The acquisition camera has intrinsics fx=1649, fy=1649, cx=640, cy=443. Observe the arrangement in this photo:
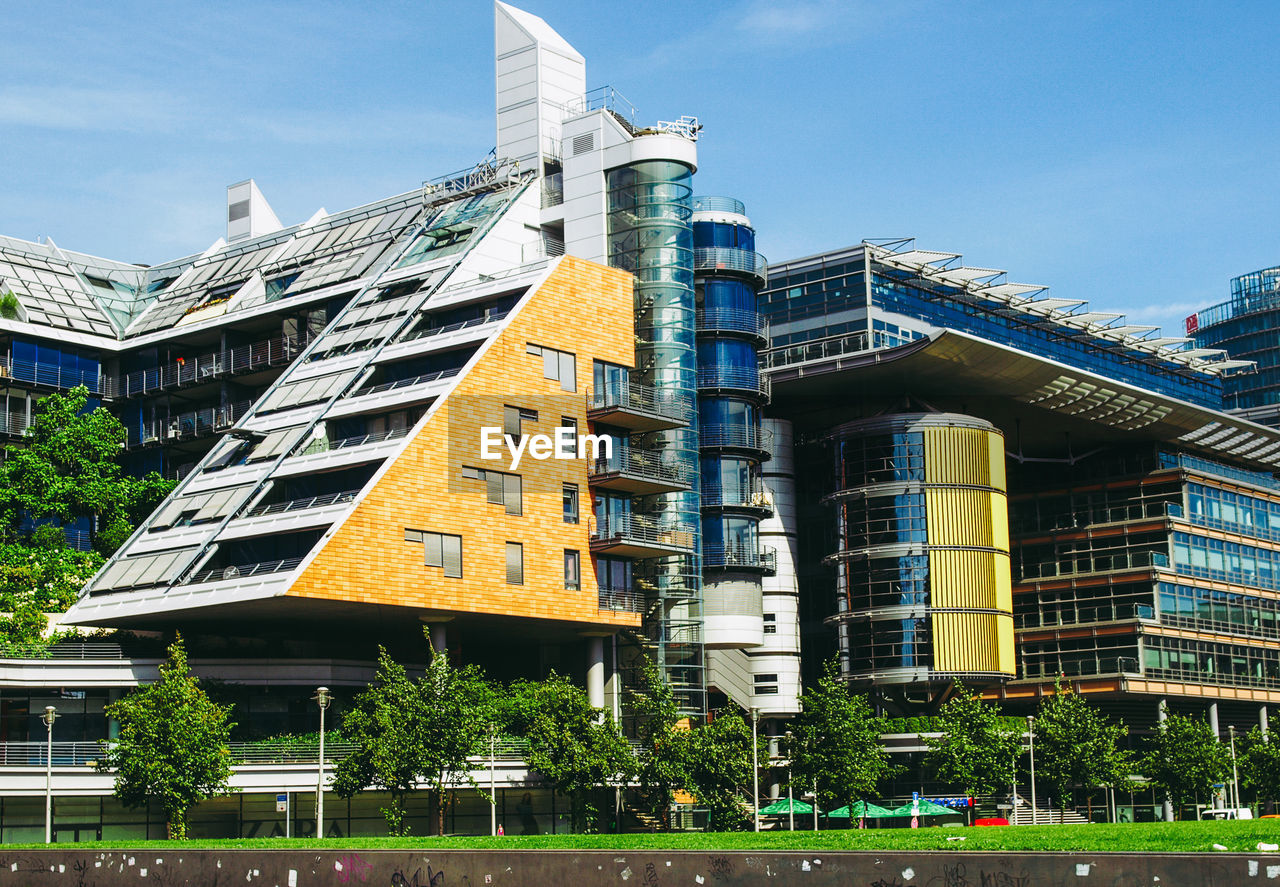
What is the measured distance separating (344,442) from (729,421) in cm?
2462

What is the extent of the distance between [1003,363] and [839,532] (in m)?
13.7

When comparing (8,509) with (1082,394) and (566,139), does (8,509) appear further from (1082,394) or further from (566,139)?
(1082,394)

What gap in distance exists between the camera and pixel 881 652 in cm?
9406

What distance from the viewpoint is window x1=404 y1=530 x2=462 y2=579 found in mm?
67875

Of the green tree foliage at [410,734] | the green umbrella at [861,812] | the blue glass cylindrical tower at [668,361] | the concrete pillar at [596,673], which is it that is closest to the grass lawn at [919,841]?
the green tree foliage at [410,734]

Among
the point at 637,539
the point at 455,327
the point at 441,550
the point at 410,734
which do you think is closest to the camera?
the point at 410,734

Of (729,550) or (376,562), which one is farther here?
(729,550)

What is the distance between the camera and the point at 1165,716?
103 m

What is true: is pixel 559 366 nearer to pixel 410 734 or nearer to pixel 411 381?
pixel 411 381

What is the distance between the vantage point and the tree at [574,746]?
69.6 metres

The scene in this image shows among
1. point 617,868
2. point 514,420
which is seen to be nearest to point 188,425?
point 514,420

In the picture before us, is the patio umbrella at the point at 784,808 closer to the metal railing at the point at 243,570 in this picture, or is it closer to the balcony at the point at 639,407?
the balcony at the point at 639,407

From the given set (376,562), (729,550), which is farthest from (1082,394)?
(376,562)

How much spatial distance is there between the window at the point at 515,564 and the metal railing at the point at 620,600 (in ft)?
18.1
